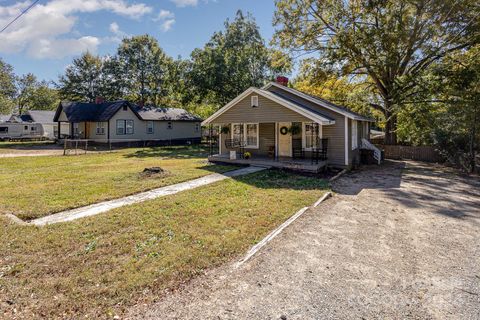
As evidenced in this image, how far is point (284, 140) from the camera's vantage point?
590 inches

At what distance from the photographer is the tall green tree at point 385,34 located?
18328 millimetres

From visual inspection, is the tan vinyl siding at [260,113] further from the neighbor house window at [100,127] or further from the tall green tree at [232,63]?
the neighbor house window at [100,127]

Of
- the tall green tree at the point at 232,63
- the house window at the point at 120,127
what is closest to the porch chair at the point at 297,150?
the tall green tree at the point at 232,63

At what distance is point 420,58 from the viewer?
68.4 feet

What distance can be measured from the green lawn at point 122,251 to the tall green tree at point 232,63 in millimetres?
22226

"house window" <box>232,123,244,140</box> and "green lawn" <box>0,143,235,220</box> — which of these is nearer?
"green lawn" <box>0,143,235,220</box>

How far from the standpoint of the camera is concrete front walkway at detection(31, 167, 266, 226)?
614 cm

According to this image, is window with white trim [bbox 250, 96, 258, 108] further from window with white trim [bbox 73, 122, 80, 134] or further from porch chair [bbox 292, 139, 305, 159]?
window with white trim [bbox 73, 122, 80, 134]

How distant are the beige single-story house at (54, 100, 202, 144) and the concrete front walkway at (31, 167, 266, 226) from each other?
62.3 feet

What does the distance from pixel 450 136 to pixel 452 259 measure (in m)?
15.1

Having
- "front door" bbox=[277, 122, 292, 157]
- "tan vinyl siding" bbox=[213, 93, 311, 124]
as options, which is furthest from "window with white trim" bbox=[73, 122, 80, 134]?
"front door" bbox=[277, 122, 292, 157]

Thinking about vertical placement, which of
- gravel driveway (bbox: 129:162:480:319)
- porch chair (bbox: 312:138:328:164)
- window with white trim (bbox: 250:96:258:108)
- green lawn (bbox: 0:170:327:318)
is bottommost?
gravel driveway (bbox: 129:162:480:319)

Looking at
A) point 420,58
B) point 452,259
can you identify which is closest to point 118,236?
point 452,259

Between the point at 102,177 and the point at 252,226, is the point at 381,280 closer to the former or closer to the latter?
the point at 252,226
